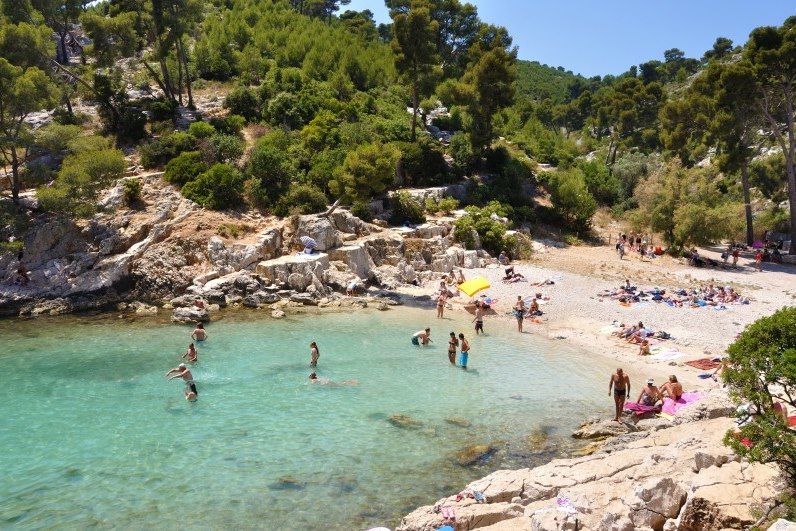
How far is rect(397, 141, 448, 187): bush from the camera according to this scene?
38.7m

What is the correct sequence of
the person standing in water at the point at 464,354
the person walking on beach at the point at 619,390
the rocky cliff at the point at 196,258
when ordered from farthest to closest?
the rocky cliff at the point at 196,258
the person standing in water at the point at 464,354
the person walking on beach at the point at 619,390

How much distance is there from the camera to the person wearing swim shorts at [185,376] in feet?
54.1

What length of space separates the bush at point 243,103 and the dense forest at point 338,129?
0.16 metres

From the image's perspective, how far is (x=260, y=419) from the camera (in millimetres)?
15102

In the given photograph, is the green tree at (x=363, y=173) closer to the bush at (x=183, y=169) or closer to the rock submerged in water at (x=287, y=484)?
the bush at (x=183, y=169)

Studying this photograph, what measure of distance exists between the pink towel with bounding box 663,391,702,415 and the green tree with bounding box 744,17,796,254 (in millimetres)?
28656

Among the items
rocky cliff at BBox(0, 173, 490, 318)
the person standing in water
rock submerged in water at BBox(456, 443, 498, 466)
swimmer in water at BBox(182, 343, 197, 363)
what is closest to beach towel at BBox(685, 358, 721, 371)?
the person standing in water

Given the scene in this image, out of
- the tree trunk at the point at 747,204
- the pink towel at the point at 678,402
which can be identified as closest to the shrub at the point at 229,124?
the pink towel at the point at 678,402

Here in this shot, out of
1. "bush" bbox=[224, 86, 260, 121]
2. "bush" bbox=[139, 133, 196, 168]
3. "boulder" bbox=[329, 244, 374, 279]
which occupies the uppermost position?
"bush" bbox=[224, 86, 260, 121]

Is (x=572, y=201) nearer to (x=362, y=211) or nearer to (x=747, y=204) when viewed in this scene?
(x=747, y=204)

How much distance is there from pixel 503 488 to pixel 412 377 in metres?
8.14

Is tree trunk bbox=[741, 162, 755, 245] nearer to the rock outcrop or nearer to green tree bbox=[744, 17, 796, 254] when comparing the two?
green tree bbox=[744, 17, 796, 254]

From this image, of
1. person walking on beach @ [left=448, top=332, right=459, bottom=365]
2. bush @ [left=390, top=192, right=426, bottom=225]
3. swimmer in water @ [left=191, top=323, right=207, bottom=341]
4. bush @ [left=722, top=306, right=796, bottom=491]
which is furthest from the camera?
bush @ [left=390, top=192, right=426, bottom=225]

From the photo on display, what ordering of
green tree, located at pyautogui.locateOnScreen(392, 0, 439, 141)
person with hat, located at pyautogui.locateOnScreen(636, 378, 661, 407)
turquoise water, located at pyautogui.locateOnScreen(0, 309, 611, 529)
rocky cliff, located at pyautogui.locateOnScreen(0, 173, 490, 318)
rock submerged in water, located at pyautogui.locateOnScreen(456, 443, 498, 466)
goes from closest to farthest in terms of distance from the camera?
turquoise water, located at pyautogui.locateOnScreen(0, 309, 611, 529), rock submerged in water, located at pyautogui.locateOnScreen(456, 443, 498, 466), person with hat, located at pyautogui.locateOnScreen(636, 378, 661, 407), rocky cliff, located at pyautogui.locateOnScreen(0, 173, 490, 318), green tree, located at pyautogui.locateOnScreen(392, 0, 439, 141)
